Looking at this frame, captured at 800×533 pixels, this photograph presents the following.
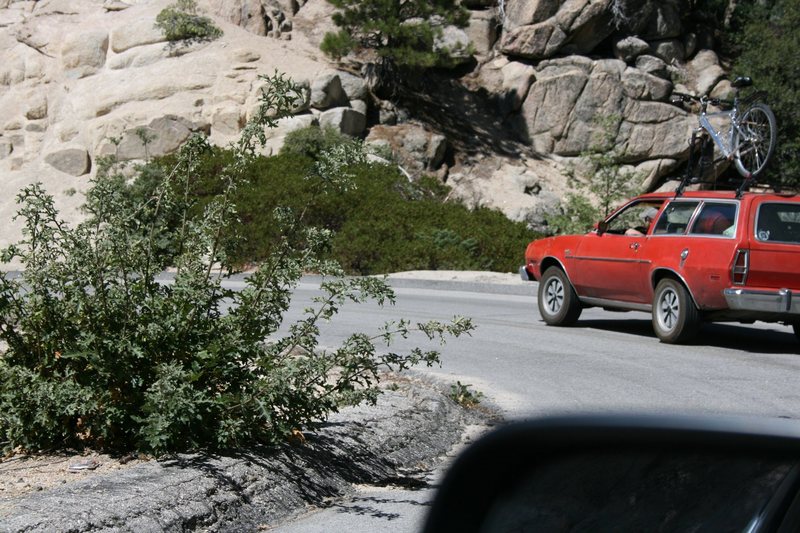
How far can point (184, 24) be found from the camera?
35.4 meters

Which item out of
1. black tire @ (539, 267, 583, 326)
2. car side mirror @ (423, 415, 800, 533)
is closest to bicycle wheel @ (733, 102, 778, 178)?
black tire @ (539, 267, 583, 326)

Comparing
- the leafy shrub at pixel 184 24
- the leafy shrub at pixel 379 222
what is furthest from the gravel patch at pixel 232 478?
the leafy shrub at pixel 184 24

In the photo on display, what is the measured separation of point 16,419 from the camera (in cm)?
555

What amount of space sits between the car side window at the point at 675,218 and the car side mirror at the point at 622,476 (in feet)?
32.7

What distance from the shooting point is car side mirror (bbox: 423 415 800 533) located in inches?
76.0

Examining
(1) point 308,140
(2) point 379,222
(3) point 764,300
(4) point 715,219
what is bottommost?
(2) point 379,222

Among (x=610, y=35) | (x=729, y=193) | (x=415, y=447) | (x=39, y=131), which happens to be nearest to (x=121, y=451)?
(x=415, y=447)

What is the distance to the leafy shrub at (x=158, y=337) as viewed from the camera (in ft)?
18.1

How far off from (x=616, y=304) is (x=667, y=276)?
1042 mm

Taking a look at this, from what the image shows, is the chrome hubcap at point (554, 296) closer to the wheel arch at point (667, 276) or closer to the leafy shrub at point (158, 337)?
the wheel arch at point (667, 276)

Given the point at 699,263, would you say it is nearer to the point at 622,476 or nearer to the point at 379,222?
the point at 622,476

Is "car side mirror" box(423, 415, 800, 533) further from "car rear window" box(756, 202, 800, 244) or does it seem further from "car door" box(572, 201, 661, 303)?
"car door" box(572, 201, 661, 303)

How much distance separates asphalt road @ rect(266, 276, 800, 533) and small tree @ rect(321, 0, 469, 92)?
19.7 m

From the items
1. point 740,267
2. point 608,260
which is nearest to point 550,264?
point 608,260
